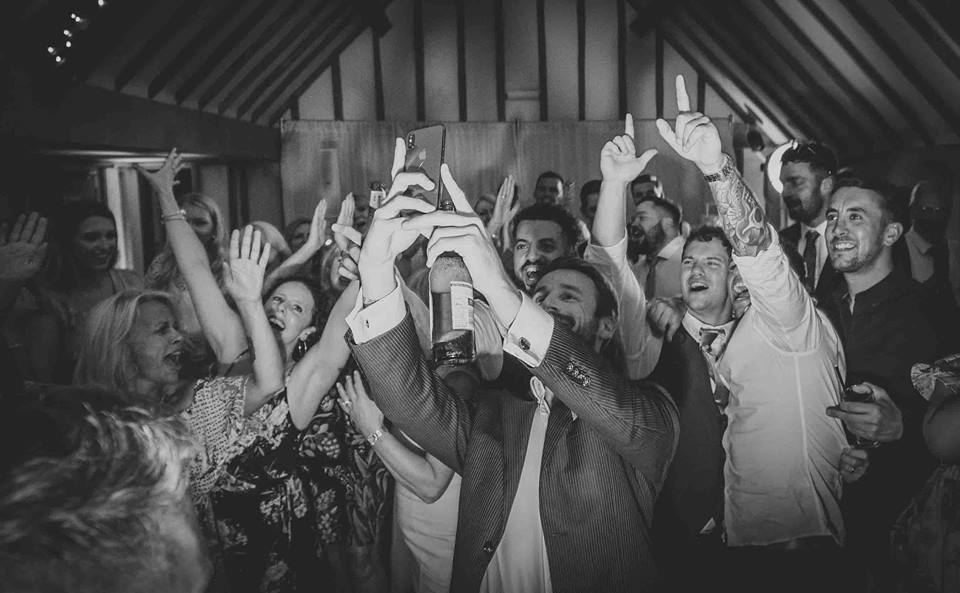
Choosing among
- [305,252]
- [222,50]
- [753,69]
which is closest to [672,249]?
[305,252]

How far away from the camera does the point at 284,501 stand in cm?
214

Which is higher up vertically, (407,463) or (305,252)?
(305,252)

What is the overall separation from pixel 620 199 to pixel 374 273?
120cm

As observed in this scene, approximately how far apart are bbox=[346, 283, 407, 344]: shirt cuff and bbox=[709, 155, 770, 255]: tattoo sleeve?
36.0 inches

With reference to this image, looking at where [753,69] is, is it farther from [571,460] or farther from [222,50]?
[571,460]

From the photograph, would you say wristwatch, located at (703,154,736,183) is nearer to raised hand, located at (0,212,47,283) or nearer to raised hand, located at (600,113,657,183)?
raised hand, located at (600,113,657,183)

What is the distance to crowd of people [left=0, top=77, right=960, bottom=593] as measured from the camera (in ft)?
2.62

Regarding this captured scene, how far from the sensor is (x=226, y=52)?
22.6 ft

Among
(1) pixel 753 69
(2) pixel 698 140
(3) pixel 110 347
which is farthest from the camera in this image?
(1) pixel 753 69

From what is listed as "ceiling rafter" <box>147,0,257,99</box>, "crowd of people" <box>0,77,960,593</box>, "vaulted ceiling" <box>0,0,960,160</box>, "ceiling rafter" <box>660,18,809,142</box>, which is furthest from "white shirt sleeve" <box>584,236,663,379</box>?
"ceiling rafter" <box>660,18,809,142</box>

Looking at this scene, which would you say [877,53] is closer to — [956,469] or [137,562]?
[956,469]

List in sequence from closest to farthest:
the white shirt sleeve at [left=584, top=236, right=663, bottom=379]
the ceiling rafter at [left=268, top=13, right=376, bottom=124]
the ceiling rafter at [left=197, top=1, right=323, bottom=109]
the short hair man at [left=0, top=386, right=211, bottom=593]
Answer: the short hair man at [left=0, top=386, right=211, bottom=593] < the white shirt sleeve at [left=584, top=236, right=663, bottom=379] < the ceiling rafter at [left=197, top=1, right=323, bottom=109] < the ceiling rafter at [left=268, top=13, right=376, bottom=124]

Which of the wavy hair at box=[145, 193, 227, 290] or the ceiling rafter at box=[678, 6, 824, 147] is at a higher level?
the ceiling rafter at box=[678, 6, 824, 147]

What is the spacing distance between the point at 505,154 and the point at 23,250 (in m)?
8.01
